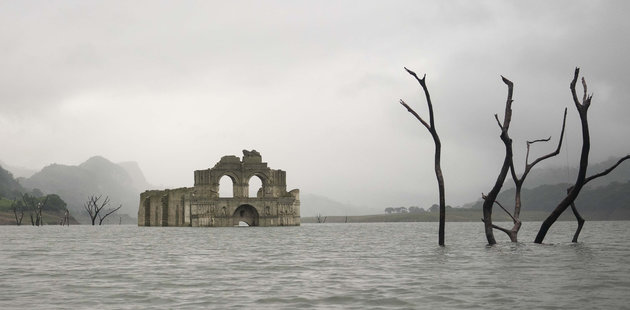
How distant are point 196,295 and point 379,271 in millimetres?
7548

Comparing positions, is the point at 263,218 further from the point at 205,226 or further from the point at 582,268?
the point at 582,268

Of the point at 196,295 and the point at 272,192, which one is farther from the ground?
the point at 272,192

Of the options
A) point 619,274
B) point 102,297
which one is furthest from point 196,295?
point 619,274

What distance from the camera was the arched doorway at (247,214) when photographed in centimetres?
10900

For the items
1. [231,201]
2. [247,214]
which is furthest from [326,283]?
[247,214]

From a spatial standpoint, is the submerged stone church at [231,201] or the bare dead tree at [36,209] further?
the bare dead tree at [36,209]

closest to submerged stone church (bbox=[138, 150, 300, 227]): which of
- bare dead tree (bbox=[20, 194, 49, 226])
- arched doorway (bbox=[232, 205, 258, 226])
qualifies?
arched doorway (bbox=[232, 205, 258, 226])

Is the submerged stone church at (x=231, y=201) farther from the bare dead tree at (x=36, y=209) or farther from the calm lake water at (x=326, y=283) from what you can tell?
the calm lake water at (x=326, y=283)

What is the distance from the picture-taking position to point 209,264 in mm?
25906

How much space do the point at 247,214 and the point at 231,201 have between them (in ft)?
18.1

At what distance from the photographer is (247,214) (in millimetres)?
110375

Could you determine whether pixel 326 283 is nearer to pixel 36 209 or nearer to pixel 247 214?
pixel 247 214

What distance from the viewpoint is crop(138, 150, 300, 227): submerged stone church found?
10450 cm

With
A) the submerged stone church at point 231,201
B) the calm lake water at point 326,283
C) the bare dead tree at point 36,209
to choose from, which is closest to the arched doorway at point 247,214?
the submerged stone church at point 231,201
